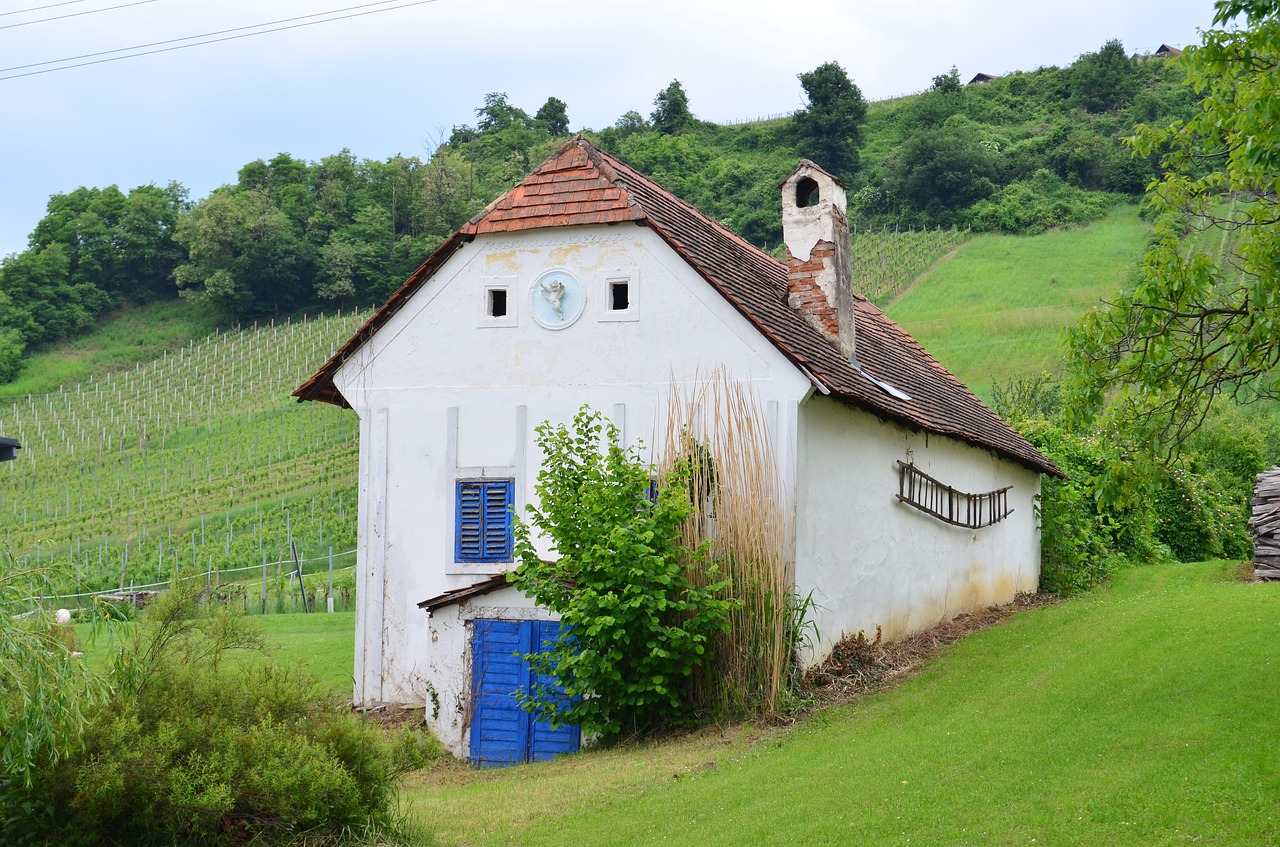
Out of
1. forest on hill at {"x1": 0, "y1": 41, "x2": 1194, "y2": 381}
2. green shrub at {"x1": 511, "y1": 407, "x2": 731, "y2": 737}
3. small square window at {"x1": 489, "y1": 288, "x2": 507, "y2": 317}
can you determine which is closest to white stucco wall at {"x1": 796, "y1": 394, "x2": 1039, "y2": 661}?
green shrub at {"x1": 511, "y1": 407, "x2": 731, "y2": 737}

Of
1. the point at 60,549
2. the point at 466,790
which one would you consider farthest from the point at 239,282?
the point at 466,790

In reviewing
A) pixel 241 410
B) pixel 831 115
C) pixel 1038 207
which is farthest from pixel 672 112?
pixel 241 410

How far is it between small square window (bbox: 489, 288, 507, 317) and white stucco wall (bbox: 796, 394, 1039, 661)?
4246 millimetres

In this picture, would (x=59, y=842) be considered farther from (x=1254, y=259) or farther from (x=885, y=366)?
(x=885, y=366)

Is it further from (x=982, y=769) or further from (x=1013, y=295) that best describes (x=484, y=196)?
(x=982, y=769)

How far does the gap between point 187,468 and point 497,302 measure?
114 feet

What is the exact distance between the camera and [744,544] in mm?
13492

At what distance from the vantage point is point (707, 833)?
9.02 meters

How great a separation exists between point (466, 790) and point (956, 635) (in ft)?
28.5

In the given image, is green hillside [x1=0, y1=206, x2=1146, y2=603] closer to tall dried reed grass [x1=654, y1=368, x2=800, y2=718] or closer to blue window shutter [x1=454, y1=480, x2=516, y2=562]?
blue window shutter [x1=454, y1=480, x2=516, y2=562]

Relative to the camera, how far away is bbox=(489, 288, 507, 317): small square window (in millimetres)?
15688

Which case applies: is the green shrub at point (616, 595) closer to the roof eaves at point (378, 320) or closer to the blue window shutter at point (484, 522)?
the blue window shutter at point (484, 522)

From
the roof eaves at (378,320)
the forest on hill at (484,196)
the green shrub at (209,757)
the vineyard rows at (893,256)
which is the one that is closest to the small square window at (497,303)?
the roof eaves at (378,320)

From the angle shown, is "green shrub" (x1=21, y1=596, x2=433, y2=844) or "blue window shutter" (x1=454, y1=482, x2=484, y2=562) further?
"blue window shutter" (x1=454, y1=482, x2=484, y2=562)
